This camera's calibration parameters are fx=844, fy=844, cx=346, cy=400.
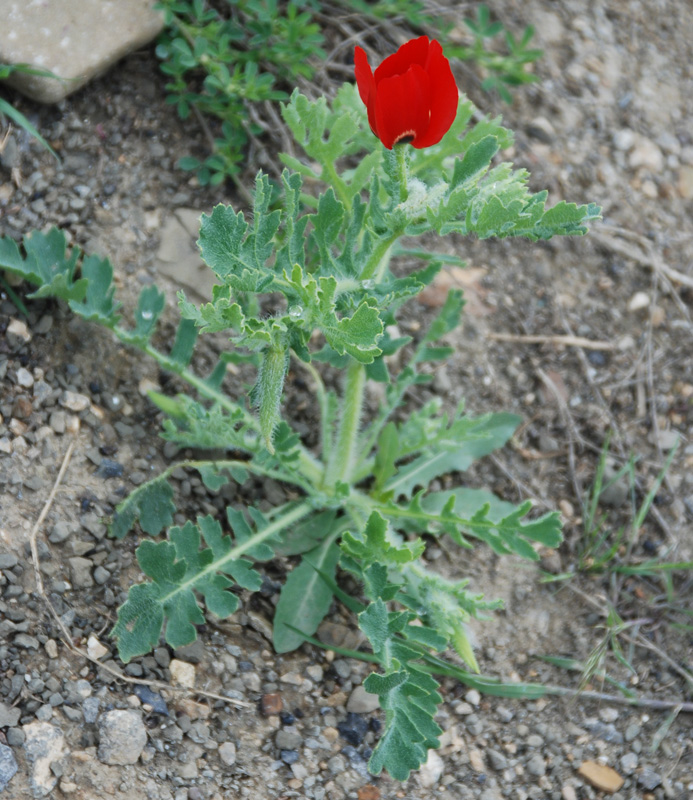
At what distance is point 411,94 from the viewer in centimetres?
205

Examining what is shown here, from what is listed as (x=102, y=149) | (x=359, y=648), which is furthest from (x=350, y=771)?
(x=102, y=149)

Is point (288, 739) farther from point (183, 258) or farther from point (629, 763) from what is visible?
point (183, 258)

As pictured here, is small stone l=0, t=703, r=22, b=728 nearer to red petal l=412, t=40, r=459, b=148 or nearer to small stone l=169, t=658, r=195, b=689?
small stone l=169, t=658, r=195, b=689

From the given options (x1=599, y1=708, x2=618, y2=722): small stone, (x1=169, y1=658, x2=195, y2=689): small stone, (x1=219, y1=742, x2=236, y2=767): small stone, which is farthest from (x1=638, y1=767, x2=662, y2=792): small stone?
(x1=169, y1=658, x2=195, y2=689): small stone

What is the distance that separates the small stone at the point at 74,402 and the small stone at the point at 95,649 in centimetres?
80

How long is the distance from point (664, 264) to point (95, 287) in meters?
2.59

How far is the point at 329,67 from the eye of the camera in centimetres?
380

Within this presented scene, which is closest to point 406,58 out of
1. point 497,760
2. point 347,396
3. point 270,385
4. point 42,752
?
point 270,385

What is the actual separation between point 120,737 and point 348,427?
4.04 ft

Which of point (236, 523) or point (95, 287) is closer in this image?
point (236, 523)

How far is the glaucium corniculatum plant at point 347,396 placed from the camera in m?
2.17

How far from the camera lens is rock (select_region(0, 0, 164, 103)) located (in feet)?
10.2

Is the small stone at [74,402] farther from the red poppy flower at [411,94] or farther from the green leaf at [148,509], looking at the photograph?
the red poppy flower at [411,94]

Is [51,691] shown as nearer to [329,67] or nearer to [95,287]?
[95,287]
